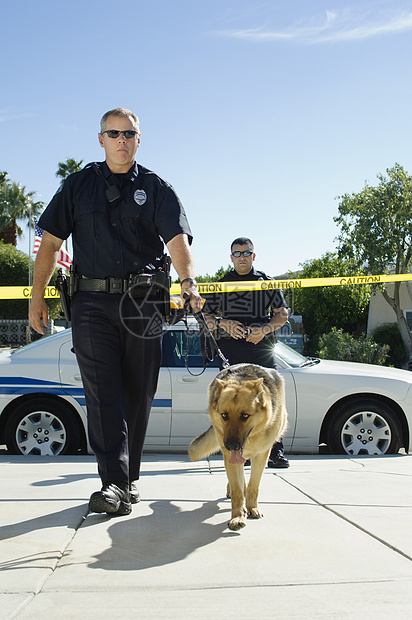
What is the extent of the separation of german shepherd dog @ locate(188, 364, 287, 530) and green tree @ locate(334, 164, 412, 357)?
18719 millimetres

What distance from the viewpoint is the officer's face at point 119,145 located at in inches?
130

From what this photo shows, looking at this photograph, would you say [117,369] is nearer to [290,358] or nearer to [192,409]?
[192,409]

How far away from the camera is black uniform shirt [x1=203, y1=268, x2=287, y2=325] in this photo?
5.05 metres

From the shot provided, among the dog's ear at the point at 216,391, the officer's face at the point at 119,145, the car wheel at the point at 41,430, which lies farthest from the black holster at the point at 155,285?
the car wheel at the point at 41,430

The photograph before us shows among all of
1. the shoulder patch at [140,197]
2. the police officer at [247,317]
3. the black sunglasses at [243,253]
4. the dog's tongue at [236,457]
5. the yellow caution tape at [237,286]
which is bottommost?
the dog's tongue at [236,457]

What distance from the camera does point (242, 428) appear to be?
3070 mm

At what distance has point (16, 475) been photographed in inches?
171

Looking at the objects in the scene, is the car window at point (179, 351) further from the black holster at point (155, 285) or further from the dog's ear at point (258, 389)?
the dog's ear at point (258, 389)

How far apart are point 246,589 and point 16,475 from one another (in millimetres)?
2716

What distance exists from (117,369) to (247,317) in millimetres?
2007

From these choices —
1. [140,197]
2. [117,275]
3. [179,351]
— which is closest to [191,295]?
[117,275]

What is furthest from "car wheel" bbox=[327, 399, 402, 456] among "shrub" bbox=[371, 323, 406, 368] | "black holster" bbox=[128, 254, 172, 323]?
"shrub" bbox=[371, 323, 406, 368]

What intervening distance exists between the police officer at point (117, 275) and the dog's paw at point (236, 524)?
56 centimetres

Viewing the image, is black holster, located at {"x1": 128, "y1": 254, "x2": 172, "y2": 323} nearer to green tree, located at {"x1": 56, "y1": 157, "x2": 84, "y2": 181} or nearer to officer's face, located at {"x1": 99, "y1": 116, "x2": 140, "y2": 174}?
officer's face, located at {"x1": 99, "y1": 116, "x2": 140, "y2": 174}
